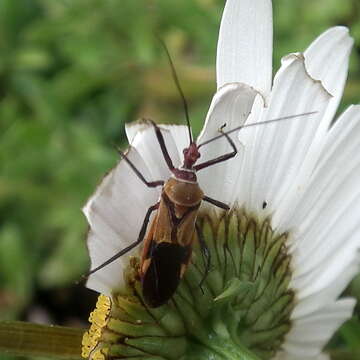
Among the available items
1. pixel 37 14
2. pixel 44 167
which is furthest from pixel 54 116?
pixel 37 14

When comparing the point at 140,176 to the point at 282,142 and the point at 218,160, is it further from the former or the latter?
the point at 282,142

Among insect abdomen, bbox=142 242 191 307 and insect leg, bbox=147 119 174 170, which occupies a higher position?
insect leg, bbox=147 119 174 170

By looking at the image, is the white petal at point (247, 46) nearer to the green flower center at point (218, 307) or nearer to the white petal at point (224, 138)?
the white petal at point (224, 138)

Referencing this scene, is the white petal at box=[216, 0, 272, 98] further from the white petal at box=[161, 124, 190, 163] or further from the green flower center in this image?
the green flower center

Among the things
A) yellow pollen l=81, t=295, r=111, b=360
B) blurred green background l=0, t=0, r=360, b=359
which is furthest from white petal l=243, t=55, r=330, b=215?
blurred green background l=0, t=0, r=360, b=359

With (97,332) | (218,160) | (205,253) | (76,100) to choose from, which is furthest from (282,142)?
(76,100)

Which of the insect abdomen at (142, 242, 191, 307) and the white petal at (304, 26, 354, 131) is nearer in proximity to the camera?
the insect abdomen at (142, 242, 191, 307)
